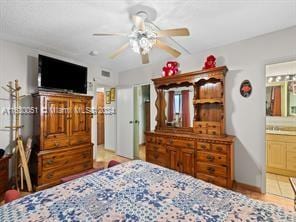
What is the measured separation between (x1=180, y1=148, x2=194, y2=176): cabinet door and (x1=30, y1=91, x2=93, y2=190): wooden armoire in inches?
71.8

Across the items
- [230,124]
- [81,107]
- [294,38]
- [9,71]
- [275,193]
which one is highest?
[294,38]

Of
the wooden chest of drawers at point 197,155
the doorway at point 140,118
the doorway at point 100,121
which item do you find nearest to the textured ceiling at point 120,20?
the wooden chest of drawers at point 197,155

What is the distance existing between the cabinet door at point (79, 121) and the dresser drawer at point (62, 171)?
17.0 inches

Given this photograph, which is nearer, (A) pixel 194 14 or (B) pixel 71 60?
(A) pixel 194 14

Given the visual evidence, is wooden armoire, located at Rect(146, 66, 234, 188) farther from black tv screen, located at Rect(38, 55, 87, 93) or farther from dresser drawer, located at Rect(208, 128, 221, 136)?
black tv screen, located at Rect(38, 55, 87, 93)

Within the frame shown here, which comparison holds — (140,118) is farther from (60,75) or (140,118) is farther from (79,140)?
(60,75)

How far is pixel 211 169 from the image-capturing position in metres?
2.66

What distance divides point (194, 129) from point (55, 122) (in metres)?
2.50

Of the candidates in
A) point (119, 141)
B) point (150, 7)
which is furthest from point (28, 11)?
point (119, 141)

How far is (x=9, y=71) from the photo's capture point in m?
2.84

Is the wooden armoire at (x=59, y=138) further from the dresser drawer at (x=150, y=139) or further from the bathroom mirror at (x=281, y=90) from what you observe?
the bathroom mirror at (x=281, y=90)

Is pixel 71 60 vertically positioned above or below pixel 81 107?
above

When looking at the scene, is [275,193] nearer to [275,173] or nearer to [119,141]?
[275,173]

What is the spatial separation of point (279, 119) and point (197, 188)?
11.6 ft
